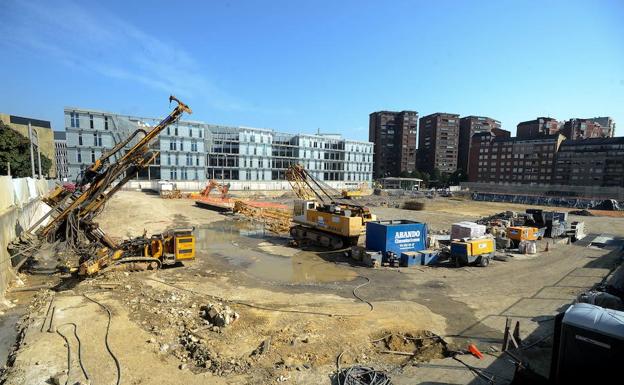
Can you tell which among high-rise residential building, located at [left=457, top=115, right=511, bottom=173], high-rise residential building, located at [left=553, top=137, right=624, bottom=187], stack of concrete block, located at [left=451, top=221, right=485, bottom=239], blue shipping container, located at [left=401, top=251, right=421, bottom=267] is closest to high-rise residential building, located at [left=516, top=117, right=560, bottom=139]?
high-rise residential building, located at [left=457, top=115, right=511, bottom=173]

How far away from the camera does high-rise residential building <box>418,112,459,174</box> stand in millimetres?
137625

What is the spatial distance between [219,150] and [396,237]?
62.3 m

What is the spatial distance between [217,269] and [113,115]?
56.3 m

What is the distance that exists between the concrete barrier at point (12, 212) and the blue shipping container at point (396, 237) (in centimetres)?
1608

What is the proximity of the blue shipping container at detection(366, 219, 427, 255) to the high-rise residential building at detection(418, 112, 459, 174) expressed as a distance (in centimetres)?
12460

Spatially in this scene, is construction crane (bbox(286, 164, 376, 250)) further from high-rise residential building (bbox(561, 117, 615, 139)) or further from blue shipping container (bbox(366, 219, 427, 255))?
high-rise residential building (bbox(561, 117, 615, 139))

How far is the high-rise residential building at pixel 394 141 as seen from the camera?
13488 centimetres

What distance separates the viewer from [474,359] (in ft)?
27.6

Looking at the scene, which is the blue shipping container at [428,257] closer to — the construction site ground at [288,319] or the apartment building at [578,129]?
the construction site ground at [288,319]

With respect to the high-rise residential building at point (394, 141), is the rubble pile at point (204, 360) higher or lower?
lower

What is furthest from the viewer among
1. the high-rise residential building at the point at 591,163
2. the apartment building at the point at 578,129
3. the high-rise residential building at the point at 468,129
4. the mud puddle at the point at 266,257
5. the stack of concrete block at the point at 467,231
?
the high-rise residential building at the point at 468,129

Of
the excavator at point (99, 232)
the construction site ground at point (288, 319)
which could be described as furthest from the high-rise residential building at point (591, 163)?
the excavator at point (99, 232)

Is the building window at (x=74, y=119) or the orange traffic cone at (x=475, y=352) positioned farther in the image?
the building window at (x=74, y=119)

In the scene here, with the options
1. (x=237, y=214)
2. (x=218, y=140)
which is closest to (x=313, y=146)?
(x=218, y=140)
